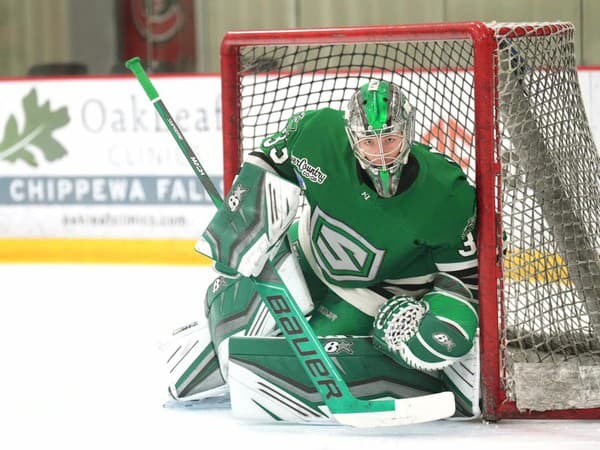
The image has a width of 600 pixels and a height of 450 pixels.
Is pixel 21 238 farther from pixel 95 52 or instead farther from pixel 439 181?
pixel 439 181

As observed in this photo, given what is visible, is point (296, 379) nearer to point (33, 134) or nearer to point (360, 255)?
point (360, 255)

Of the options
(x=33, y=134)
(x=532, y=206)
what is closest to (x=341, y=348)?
(x=532, y=206)

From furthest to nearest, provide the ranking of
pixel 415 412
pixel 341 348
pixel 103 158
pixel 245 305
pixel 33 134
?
1. pixel 33 134
2. pixel 103 158
3. pixel 245 305
4. pixel 341 348
5. pixel 415 412

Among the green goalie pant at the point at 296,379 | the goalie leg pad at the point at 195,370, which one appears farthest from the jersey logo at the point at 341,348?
the goalie leg pad at the point at 195,370

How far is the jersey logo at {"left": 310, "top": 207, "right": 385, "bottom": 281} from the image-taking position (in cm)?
280

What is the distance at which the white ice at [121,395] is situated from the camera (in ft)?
9.04

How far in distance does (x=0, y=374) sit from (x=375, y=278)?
1.23m

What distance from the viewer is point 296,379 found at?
2.84 m

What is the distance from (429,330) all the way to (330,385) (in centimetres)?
25

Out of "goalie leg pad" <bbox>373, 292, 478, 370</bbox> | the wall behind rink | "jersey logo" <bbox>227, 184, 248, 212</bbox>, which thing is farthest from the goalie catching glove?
the wall behind rink

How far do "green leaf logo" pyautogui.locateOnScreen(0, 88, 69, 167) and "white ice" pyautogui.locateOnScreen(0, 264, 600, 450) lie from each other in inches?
35.9

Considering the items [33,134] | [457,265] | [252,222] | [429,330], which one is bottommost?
[429,330]

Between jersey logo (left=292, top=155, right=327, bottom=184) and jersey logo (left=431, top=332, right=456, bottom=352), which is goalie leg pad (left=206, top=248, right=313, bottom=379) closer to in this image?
jersey logo (left=292, top=155, right=327, bottom=184)

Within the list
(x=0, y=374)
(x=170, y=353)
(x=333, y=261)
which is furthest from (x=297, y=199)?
(x=0, y=374)
